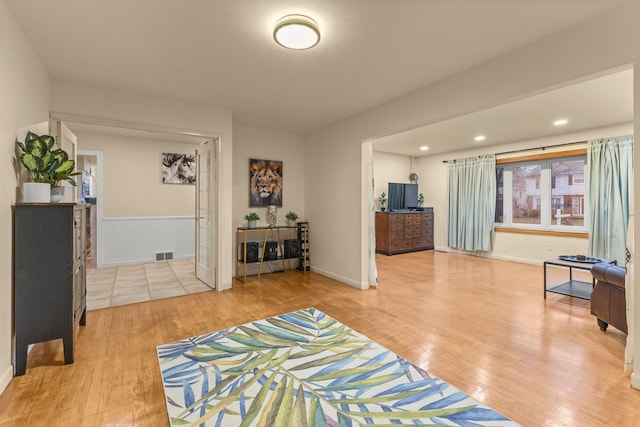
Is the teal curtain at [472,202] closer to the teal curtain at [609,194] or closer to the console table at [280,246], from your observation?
the teal curtain at [609,194]

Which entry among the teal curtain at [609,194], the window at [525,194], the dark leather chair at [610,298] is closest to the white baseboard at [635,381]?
the dark leather chair at [610,298]

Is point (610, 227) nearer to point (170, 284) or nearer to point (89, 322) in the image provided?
point (170, 284)

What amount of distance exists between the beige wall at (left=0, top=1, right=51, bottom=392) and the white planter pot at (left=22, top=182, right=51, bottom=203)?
67 millimetres

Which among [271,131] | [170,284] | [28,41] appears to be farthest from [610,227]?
[28,41]

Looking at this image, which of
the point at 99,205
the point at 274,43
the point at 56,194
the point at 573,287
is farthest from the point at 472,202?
the point at 99,205

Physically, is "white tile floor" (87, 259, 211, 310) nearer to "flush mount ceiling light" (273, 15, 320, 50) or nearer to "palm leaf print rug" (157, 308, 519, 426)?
"palm leaf print rug" (157, 308, 519, 426)

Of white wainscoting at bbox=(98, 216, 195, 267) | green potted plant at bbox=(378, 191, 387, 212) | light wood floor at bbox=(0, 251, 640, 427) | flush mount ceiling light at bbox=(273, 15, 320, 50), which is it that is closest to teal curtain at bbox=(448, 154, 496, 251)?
green potted plant at bbox=(378, 191, 387, 212)

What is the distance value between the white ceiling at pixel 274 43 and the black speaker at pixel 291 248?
7.81 ft

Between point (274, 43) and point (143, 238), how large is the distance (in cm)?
520

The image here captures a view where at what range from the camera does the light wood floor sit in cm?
171

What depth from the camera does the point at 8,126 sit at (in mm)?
2002

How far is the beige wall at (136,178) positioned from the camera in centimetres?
566

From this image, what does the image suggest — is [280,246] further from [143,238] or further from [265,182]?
[143,238]

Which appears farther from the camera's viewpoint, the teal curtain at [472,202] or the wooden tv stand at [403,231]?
the wooden tv stand at [403,231]
